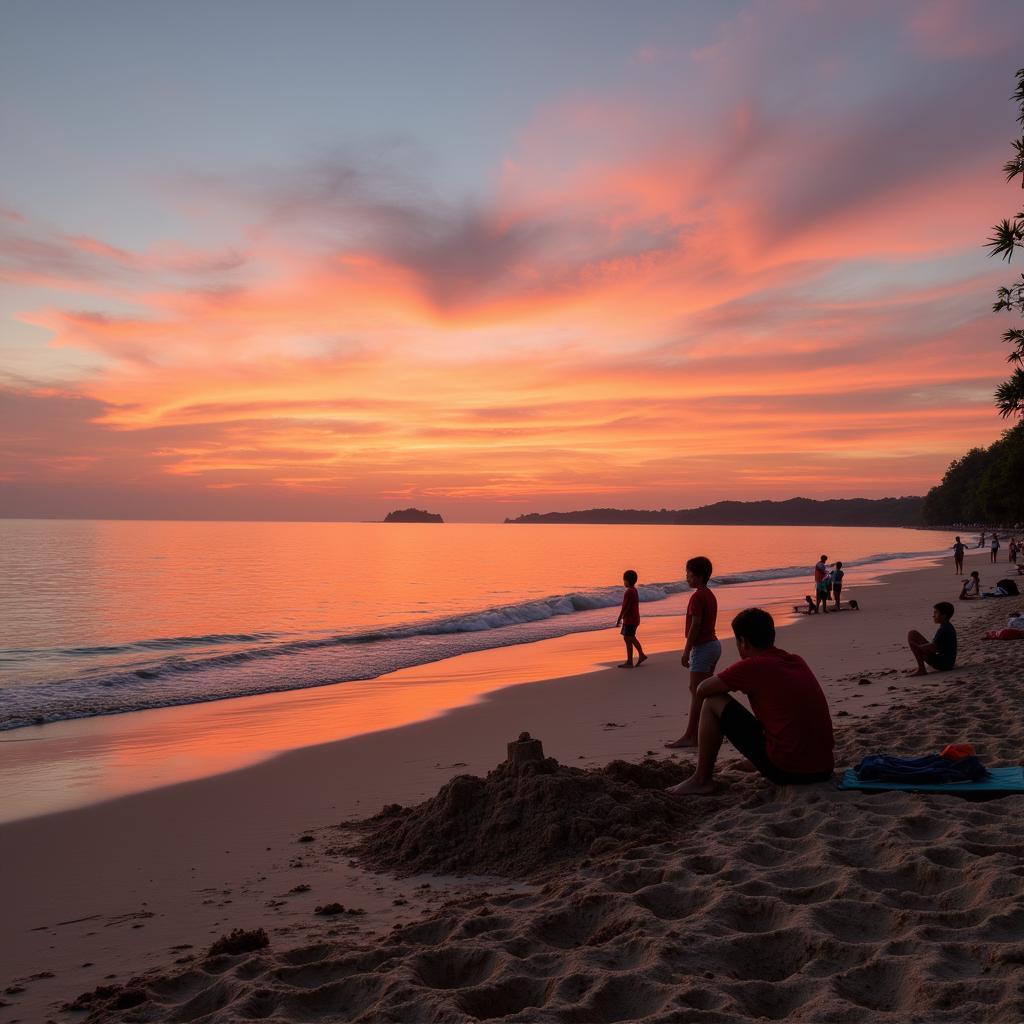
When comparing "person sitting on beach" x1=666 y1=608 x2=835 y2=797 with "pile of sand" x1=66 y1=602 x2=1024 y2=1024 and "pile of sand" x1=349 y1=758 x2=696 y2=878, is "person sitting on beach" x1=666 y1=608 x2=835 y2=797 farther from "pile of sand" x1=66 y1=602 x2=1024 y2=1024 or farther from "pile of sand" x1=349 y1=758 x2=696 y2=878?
"pile of sand" x1=349 y1=758 x2=696 y2=878

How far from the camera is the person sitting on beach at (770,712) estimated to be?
589 cm

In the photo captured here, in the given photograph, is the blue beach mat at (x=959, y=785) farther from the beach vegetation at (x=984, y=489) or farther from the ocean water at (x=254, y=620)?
the beach vegetation at (x=984, y=489)

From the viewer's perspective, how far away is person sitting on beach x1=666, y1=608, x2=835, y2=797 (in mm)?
5887

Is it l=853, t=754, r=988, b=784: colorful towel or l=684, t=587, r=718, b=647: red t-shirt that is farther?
l=684, t=587, r=718, b=647: red t-shirt

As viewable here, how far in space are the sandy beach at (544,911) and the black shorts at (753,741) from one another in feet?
0.43

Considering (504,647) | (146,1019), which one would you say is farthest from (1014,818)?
(504,647)

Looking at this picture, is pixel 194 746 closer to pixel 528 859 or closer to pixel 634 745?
pixel 634 745

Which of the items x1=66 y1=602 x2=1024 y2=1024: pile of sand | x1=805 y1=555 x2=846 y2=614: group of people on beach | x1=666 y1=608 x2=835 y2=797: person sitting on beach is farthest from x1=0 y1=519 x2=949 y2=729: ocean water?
x1=666 y1=608 x2=835 y2=797: person sitting on beach

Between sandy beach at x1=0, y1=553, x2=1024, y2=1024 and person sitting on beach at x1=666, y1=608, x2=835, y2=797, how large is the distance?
0.25 metres

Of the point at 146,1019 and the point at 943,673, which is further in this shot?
the point at 943,673

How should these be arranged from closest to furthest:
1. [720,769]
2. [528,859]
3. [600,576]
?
[528,859] < [720,769] < [600,576]

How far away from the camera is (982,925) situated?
3.72 meters

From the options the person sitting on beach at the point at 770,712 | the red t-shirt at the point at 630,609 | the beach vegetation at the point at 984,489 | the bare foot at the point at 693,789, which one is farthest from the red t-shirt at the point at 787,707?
the beach vegetation at the point at 984,489

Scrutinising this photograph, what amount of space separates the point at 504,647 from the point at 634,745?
12877 mm
